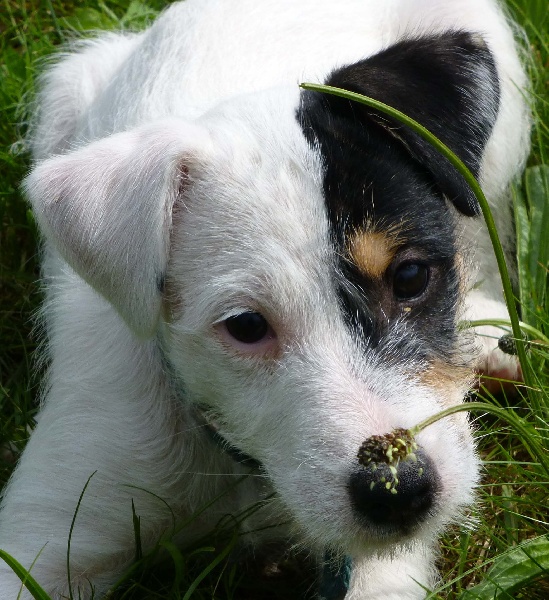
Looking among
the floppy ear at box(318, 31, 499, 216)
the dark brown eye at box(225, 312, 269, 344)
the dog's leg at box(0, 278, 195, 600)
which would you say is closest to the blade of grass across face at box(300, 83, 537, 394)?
the floppy ear at box(318, 31, 499, 216)

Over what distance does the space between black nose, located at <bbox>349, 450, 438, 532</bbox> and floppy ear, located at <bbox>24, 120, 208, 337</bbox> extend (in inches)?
29.7

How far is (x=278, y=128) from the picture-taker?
270 centimetres

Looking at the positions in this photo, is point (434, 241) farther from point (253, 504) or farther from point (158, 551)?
point (158, 551)

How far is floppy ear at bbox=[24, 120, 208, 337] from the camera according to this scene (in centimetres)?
262

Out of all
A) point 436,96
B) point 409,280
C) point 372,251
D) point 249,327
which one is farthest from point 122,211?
point 436,96

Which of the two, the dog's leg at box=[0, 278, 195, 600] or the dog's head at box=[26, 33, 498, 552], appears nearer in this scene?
the dog's head at box=[26, 33, 498, 552]

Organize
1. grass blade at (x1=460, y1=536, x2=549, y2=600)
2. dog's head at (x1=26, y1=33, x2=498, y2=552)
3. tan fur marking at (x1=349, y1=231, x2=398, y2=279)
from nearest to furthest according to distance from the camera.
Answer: dog's head at (x1=26, y1=33, x2=498, y2=552) < tan fur marking at (x1=349, y1=231, x2=398, y2=279) < grass blade at (x1=460, y1=536, x2=549, y2=600)

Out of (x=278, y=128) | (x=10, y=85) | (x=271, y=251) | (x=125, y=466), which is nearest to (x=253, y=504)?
(x=125, y=466)

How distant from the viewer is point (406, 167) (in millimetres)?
2756

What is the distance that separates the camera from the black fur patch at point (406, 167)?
8.30ft

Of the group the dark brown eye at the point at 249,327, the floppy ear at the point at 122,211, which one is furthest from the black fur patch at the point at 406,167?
the floppy ear at the point at 122,211

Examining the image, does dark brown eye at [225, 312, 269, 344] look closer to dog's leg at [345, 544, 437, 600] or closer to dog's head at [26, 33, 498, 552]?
dog's head at [26, 33, 498, 552]

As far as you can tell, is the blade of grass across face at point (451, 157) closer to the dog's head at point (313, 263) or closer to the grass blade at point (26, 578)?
the dog's head at point (313, 263)

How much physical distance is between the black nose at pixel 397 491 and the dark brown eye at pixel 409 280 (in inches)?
18.1
